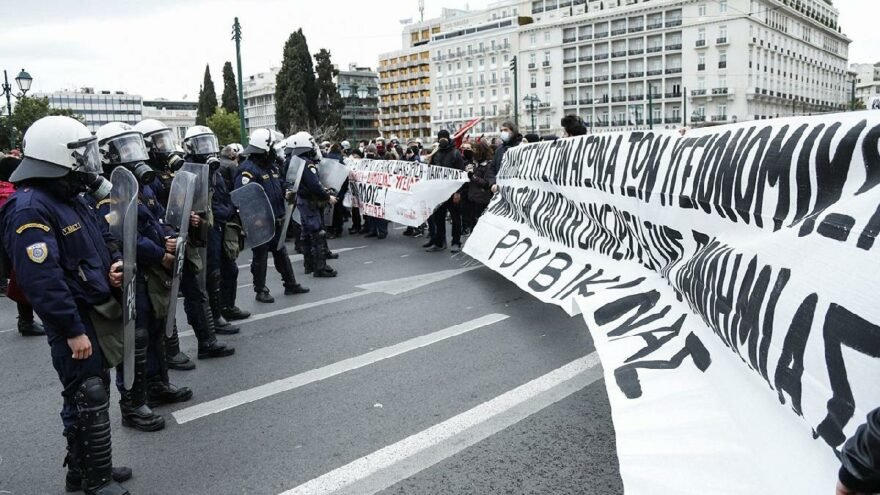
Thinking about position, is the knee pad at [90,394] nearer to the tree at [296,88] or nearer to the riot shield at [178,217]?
the riot shield at [178,217]

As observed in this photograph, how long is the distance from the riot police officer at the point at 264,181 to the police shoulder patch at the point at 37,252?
453 centimetres

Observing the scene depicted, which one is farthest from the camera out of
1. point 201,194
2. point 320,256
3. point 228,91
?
point 228,91

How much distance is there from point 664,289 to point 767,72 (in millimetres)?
104783

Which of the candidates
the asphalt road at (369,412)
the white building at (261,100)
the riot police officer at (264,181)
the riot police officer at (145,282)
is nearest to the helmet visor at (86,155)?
the riot police officer at (145,282)

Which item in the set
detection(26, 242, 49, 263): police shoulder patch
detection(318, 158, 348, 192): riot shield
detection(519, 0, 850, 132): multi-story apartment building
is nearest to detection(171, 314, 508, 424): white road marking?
detection(26, 242, 49, 263): police shoulder patch

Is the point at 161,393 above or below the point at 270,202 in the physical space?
below

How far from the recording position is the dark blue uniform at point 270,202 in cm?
819

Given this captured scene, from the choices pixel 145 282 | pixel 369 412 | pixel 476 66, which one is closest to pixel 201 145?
pixel 145 282

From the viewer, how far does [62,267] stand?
12.0 ft

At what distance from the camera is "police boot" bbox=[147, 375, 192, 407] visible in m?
5.09

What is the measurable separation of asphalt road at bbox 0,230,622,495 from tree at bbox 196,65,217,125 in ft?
401

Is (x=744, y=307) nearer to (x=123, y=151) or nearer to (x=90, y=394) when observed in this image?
(x=90, y=394)

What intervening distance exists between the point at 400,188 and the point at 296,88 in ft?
228

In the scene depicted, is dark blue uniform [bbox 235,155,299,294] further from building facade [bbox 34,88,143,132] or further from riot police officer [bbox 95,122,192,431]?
building facade [bbox 34,88,143,132]
